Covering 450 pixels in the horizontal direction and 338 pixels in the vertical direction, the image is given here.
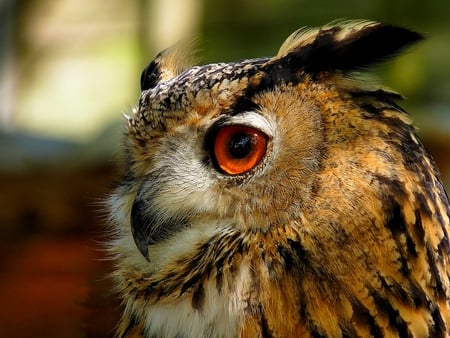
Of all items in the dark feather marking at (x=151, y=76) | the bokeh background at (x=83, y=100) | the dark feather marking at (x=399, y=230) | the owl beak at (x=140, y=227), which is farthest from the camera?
the bokeh background at (x=83, y=100)

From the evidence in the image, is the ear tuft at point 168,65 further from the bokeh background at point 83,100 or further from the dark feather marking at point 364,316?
the dark feather marking at point 364,316

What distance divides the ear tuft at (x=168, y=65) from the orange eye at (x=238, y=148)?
1.13 ft

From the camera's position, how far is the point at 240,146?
5.26ft

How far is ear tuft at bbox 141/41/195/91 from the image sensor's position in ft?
6.40

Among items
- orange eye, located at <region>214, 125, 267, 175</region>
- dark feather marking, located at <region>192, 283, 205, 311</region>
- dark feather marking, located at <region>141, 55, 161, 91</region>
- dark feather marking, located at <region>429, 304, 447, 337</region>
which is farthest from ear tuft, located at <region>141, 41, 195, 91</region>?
dark feather marking, located at <region>429, 304, 447, 337</region>

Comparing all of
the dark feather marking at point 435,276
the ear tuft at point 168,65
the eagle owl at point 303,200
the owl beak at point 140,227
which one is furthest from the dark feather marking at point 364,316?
the ear tuft at point 168,65

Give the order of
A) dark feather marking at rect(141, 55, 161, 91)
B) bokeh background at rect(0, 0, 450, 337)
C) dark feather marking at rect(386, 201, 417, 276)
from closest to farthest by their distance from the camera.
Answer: dark feather marking at rect(386, 201, 417, 276), dark feather marking at rect(141, 55, 161, 91), bokeh background at rect(0, 0, 450, 337)

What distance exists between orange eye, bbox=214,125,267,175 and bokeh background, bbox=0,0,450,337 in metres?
0.34

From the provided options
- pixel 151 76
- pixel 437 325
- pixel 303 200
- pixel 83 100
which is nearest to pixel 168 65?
pixel 151 76

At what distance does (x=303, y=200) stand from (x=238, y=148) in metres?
0.15

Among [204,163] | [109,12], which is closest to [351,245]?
[204,163]

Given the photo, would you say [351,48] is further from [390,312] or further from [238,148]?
[390,312]

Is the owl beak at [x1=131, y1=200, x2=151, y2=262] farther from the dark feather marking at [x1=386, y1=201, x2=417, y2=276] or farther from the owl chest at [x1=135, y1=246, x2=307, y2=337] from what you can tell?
the dark feather marking at [x1=386, y1=201, x2=417, y2=276]

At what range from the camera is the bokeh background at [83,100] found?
11.5 ft
